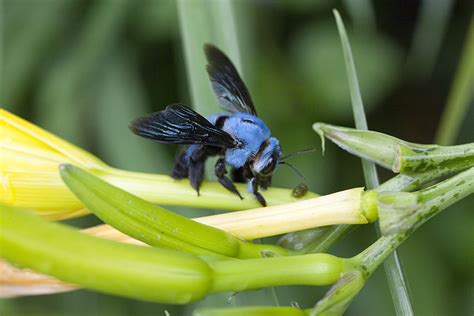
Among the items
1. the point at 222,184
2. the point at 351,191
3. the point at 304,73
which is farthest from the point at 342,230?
the point at 304,73

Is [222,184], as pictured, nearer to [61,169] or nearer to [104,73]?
[61,169]

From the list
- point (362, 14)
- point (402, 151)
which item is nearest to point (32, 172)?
point (402, 151)

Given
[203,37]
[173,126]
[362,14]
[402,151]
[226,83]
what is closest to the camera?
[402,151]

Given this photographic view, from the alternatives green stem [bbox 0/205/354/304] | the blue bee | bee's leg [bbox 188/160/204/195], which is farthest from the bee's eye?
green stem [bbox 0/205/354/304]

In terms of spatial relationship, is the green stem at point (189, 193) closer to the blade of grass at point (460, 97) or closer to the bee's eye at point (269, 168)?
the bee's eye at point (269, 168)

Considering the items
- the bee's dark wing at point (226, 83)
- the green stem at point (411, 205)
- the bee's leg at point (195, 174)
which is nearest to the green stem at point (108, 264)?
the green stem at point (411, 205)

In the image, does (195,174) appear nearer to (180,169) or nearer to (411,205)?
(180,169)

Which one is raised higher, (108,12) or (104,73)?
(108,12)
